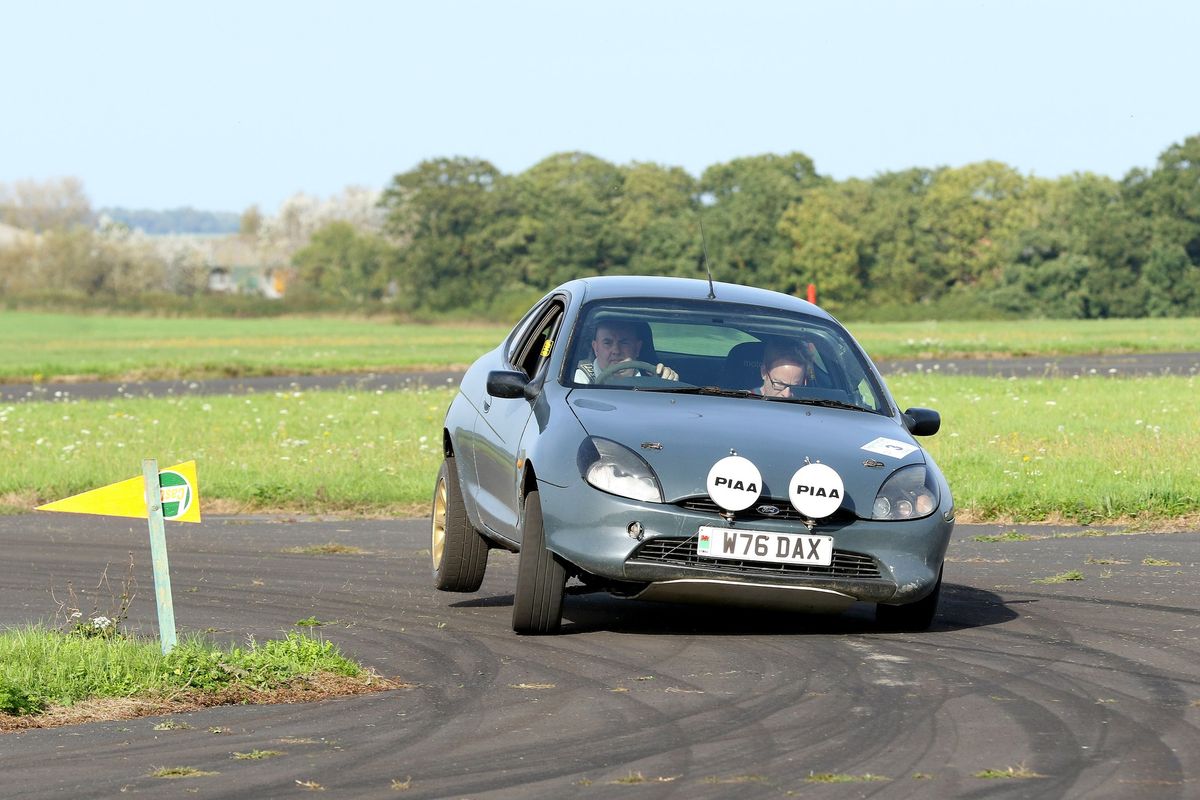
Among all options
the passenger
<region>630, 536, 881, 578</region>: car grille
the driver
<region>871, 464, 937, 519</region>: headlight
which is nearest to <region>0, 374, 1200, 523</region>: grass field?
the passenger

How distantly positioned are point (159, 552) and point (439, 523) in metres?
3.44

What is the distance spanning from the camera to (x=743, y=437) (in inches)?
336

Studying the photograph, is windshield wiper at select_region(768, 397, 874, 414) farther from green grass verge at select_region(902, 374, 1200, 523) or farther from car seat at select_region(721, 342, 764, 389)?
green grass verge at select_region(902, 374, 1200, 523)

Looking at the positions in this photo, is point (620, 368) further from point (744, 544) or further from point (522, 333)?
point (744, 544)

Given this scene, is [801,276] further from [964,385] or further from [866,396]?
[866,396]

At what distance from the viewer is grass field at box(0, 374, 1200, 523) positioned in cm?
1565

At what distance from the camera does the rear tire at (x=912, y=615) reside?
883 cm

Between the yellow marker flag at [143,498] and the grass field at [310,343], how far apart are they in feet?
120

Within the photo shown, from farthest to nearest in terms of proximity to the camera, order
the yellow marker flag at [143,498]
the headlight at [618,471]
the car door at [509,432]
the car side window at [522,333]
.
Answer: the car side window at [522,333], the car door at [509,432], the headlight at [618,471], the yellow marker flag at [143,498]

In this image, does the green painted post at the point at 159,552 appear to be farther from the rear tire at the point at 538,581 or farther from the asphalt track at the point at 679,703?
the rear tire at the point at 538,581

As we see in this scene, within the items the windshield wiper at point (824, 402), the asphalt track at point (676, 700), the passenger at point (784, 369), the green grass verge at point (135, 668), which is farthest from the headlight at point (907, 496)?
the green grass verge at point (135, 668)

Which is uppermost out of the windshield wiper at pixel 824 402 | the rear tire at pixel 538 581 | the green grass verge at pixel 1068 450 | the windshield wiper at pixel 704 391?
the windshield wiper at pixel 704 391

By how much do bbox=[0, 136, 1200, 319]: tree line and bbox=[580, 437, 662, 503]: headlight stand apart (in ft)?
299

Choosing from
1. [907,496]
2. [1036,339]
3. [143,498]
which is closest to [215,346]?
[1036,339]
